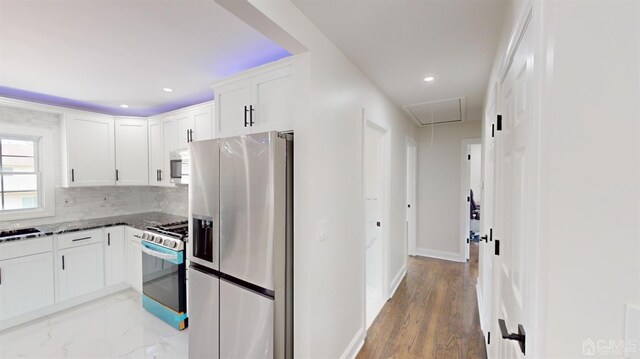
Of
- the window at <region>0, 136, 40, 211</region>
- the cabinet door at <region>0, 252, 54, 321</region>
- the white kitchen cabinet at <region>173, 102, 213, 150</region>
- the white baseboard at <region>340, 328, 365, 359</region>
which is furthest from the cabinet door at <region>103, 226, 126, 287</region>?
the white baseboard at <region>340, 328, 365, 359</region>

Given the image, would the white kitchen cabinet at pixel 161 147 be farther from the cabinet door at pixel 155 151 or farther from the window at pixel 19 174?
the window at pixel 19 174

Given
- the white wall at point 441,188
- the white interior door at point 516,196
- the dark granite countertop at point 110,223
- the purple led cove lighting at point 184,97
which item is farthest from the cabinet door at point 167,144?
the white wall at point 441,188

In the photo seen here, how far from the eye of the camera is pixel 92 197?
12.1 feet

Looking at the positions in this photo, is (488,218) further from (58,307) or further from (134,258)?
(58,307)

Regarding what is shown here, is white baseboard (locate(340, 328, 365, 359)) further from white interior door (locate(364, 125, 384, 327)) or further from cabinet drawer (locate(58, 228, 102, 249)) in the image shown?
cabinet drawer (locate(58, 228, 102, 249))

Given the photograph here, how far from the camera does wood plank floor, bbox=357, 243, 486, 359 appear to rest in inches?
88.7

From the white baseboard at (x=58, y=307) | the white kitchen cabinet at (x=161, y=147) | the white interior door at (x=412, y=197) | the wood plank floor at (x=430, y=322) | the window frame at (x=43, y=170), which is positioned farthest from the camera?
the white interior door at (x=412, y=197)

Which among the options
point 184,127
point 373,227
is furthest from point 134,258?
point 373,227

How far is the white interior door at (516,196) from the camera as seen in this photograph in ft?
2.76

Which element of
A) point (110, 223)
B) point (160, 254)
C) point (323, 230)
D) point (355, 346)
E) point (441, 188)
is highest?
point (441, 188)

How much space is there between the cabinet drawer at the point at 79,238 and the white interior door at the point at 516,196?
4286 millimetres

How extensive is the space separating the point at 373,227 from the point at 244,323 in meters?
2.55

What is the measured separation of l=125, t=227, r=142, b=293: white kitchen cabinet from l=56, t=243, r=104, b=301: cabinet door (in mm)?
283

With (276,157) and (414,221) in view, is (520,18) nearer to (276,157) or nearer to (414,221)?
(276,157)
